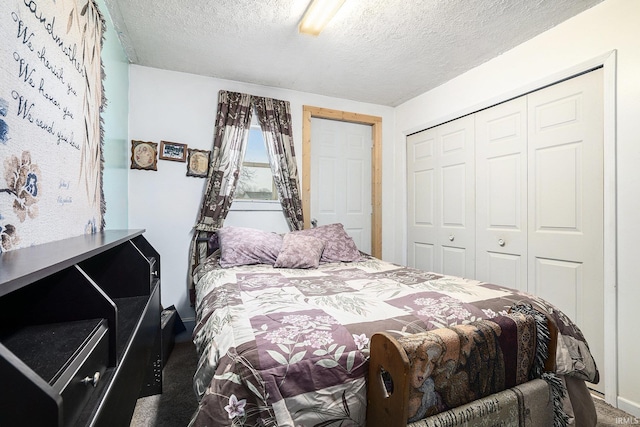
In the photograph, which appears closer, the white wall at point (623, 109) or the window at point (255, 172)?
the white wall at point (623, 109)

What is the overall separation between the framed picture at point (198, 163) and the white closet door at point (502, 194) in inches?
105

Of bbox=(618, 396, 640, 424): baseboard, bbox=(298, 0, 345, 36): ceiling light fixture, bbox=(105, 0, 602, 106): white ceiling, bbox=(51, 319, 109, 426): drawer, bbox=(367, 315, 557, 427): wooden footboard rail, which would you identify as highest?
bbox=(105, 0, 602, 106): white ceiling

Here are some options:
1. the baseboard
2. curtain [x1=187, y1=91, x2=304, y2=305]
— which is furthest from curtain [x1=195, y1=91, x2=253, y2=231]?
the baseboard

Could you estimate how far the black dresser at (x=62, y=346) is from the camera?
0.43m

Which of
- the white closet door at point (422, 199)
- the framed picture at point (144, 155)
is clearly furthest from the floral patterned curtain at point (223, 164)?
the white closet door at point (422, 199)

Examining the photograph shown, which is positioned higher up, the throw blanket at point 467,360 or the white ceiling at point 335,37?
the white ceiling at point 335,37

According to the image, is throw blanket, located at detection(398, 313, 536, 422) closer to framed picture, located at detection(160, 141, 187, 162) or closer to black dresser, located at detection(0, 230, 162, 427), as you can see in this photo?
black dresser, located at detection(0, 230, 162, 427)

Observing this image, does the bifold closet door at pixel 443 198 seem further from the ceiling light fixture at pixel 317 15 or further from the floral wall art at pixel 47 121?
the floral wall art at pixel 47 121

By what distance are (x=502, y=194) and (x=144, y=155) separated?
3.27 meters

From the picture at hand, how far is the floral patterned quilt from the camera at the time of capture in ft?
2.85

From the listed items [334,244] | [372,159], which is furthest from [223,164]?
[372,159]

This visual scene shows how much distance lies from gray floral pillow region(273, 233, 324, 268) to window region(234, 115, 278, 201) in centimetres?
80

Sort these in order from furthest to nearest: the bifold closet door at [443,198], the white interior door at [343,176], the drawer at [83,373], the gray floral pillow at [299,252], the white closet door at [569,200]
→ 1. the white interior door at [343,176]
2. the bifold closet door at [443,198]
3. the gray floral pillow at [299,252]
4. the white closet door at [569,200]
5. the drawer at [83,373]

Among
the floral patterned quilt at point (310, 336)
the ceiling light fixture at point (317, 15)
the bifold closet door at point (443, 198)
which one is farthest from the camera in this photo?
the bifold closet door at point (443, 198)
